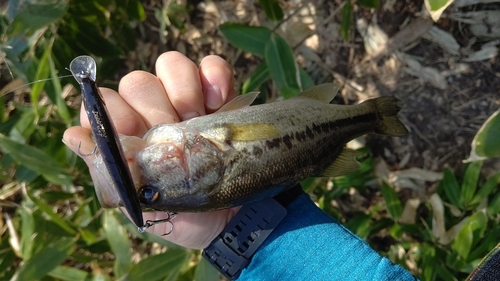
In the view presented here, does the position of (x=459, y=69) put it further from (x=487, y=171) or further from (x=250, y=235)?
(x=250, y=235)

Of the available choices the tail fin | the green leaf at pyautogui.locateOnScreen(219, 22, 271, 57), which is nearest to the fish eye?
the tail fin

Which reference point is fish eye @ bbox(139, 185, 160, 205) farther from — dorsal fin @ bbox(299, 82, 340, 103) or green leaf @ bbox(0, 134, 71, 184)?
green leaf @ bbox(0, 134, 71, 184)

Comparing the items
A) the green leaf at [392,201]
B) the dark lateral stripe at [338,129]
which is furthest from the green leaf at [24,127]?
the green leaf at [392,201]

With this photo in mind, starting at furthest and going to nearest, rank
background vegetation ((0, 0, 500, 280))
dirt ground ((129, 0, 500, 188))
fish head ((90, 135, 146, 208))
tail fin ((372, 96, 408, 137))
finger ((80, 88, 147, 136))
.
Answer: dirt ground ((129, 0, 500, 188))
background vegetation ((0, 0, 500, 280))
tail fin ((372, 96, 408, 137))
finger ((80, 88, 147, 136))
fish head ((90, 135, 146, 208))

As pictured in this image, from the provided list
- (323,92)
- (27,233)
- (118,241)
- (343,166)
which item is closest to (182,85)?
(323,92)

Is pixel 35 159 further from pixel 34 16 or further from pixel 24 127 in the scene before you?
pixel 34 16

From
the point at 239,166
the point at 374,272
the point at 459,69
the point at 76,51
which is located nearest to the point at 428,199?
the point at 459,69
